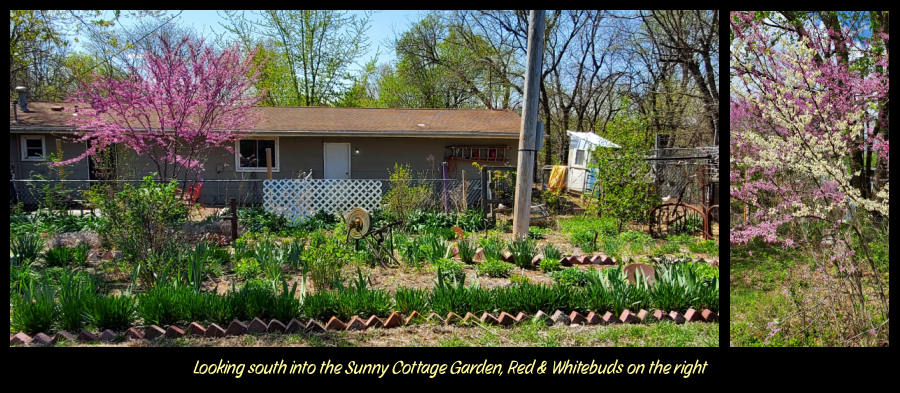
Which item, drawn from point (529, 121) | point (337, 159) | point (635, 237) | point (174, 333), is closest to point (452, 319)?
point (174, 333)

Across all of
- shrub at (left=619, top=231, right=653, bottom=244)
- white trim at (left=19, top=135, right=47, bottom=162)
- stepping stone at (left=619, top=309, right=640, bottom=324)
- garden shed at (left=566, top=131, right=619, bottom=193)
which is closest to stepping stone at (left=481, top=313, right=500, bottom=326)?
stepping stone at (left=619, top=309, right=640, bottom=324)

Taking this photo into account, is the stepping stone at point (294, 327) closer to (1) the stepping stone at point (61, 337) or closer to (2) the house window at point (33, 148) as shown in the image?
(1) the stepping stone at point (61, 337)

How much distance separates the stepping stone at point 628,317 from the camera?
3.98 m

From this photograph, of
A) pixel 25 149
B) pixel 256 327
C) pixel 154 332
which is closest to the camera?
pixel 154 332

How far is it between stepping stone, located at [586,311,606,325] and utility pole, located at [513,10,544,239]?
321 cm

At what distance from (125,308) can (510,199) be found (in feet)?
25.4

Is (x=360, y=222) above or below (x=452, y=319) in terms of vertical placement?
above

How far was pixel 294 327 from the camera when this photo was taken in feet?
12.3

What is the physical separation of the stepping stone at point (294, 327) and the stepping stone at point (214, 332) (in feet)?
1.35

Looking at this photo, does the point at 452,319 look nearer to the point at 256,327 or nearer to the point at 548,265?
the point at 256,327

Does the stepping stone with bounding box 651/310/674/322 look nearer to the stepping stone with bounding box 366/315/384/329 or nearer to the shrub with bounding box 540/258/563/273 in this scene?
the shrub with bounding box 540/258/563/273

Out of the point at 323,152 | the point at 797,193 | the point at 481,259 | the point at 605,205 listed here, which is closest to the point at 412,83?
the point at 323,152

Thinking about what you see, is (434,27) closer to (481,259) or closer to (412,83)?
(412,83)

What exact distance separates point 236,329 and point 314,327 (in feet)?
1.67
